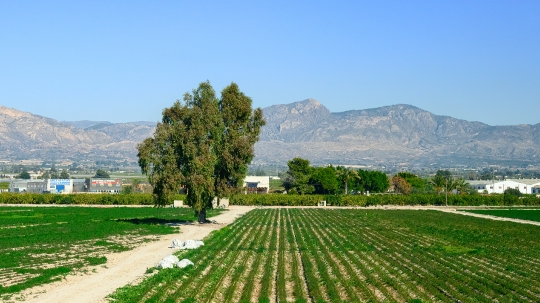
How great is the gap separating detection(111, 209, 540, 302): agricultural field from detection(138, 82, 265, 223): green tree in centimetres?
679

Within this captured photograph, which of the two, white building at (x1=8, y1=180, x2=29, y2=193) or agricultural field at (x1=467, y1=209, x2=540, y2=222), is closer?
agricultural field at (x1=467, y1=209, x2=540, y2=222)

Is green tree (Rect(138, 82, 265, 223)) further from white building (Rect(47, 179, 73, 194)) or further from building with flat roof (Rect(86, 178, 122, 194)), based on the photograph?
building with flat roof (Rect(86, 178, 122, 194))

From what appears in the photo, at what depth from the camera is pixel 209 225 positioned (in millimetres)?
57812

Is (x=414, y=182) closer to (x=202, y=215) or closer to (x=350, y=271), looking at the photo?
(x=202, y=215)

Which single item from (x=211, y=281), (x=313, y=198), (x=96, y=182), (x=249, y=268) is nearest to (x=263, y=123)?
(x=249, y=268)

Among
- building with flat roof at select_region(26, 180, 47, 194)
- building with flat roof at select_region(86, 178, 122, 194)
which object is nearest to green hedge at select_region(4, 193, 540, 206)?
building with flat roof at select_region(26, 180, 47, 194)

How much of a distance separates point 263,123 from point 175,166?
10.3 meters

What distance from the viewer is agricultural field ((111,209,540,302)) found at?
22.9 m

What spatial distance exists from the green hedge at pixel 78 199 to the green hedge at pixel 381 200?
53.6 feet

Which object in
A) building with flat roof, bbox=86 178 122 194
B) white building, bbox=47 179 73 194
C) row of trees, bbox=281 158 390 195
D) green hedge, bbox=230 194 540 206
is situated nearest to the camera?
green hedge, bbox=230 194 540 206

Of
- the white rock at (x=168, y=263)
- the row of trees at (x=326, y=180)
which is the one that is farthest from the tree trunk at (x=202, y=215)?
the row of trees at (x=326, y=180)

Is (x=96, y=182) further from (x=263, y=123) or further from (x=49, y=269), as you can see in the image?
(x=49, y=269)

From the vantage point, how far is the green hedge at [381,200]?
→ 382ft

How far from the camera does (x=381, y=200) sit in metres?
120
